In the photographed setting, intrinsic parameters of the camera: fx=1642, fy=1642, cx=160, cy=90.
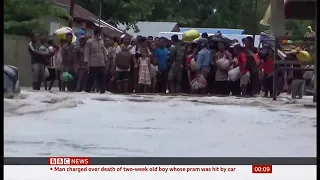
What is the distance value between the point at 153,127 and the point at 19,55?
65 cm

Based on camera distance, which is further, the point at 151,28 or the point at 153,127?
the point at 151,28

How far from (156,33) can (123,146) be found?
55 cm

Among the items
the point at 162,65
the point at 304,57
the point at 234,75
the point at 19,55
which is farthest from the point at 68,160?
the point at 304,57

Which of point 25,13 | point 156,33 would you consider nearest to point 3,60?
point 25,13

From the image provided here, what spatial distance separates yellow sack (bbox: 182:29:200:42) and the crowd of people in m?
0.02

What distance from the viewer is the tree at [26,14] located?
7.04 metres

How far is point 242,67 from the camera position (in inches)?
283

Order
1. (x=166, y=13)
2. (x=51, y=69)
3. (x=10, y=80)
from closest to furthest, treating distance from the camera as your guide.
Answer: (x=10, y=80)
(x=51, y=69)
(x=166, y=13)

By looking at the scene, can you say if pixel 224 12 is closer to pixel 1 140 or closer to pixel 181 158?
pixel 181 158

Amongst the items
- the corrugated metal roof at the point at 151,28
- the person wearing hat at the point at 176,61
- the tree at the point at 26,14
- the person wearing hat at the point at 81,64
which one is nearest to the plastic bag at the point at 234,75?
the person wearing hat at the point at 176,61

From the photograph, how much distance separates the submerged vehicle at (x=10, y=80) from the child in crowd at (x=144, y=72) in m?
0.54

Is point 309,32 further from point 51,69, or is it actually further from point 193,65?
point 51,69

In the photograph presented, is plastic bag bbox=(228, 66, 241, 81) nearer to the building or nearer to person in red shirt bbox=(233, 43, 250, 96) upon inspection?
person in red shirt bbox=(233, 43, 250, 96)

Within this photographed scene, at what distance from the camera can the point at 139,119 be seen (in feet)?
23.3
